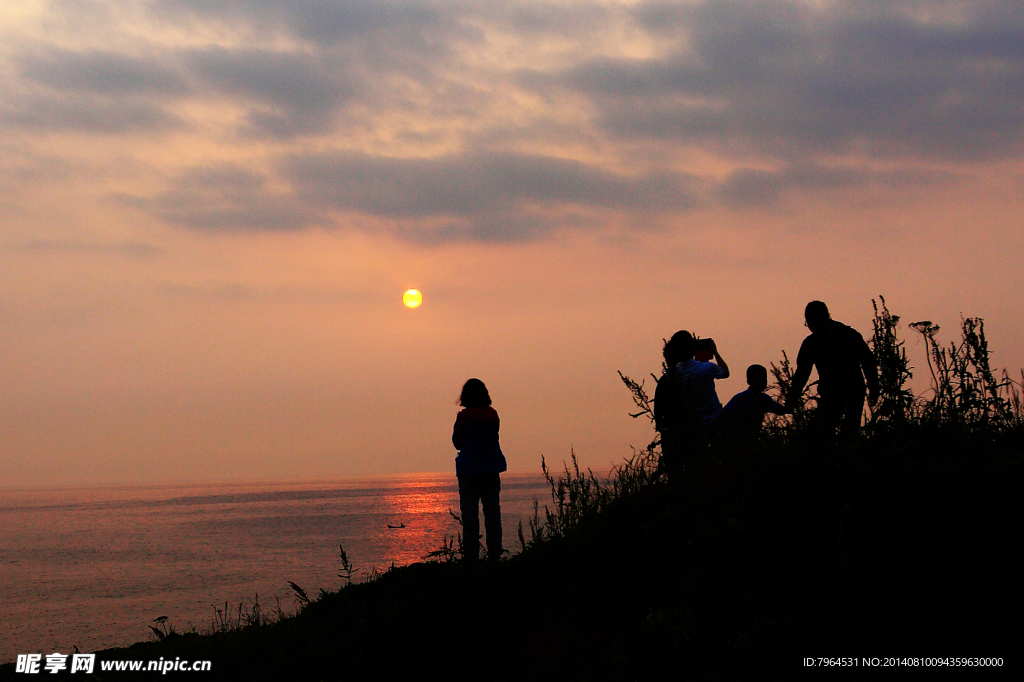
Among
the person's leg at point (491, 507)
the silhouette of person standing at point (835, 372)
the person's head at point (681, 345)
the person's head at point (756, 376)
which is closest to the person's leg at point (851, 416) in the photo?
the silhouette of person standing at point (835, 372)

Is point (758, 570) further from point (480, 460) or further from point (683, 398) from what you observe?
point (480, 460)

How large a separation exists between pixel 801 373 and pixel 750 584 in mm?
2226

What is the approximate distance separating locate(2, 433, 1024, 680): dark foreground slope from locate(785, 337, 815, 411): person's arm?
20.7 inches

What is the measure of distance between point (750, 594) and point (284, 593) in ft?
94.6

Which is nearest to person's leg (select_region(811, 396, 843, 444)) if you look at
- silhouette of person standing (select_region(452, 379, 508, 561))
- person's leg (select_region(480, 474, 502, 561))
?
silhouette of person standing (select_region(452, 379, 508, 561))

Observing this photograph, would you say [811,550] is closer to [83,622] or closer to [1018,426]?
[1018,426]

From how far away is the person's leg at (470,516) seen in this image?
7.24 m

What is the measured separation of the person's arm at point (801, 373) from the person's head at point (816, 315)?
0.20 m

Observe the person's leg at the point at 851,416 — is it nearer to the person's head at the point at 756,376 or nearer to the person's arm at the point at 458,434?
the person's head at the point at 756,376

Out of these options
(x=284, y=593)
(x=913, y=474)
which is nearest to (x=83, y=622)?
(x=284, y=593)

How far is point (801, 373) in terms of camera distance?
6016 mm

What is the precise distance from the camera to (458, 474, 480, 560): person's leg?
724cm

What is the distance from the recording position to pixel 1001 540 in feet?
12.8

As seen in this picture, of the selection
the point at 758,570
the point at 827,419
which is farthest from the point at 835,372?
the point at 758,570
